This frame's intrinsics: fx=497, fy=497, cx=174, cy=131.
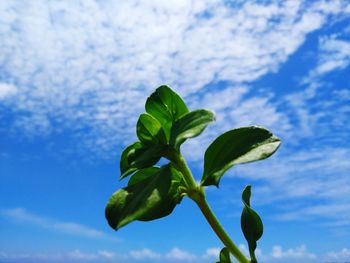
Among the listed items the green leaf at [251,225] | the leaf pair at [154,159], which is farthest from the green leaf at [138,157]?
the green leaf at [251,225]

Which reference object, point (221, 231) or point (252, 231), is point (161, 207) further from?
point (252, 231)

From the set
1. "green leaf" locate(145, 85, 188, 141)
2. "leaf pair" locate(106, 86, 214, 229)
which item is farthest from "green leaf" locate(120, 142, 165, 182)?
"green leaf" locate(145, 85, 188, 141)

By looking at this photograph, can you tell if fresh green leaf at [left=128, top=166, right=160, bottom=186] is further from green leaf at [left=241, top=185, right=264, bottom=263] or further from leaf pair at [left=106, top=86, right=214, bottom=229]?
green leaf at [left=241, top=185, right=264, bottom=263]

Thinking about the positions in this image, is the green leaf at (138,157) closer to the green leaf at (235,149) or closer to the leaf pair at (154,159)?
the leaf pair at (154,159)

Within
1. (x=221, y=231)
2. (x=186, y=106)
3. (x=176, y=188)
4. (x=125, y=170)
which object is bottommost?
(x=221, y=231)

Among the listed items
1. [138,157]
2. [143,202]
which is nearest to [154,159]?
[138,157]

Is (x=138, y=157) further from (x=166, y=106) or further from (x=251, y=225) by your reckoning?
(x=251, y=225)

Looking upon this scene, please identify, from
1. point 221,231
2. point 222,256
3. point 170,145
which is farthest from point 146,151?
point 222,256

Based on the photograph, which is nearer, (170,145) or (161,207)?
(161,207)
